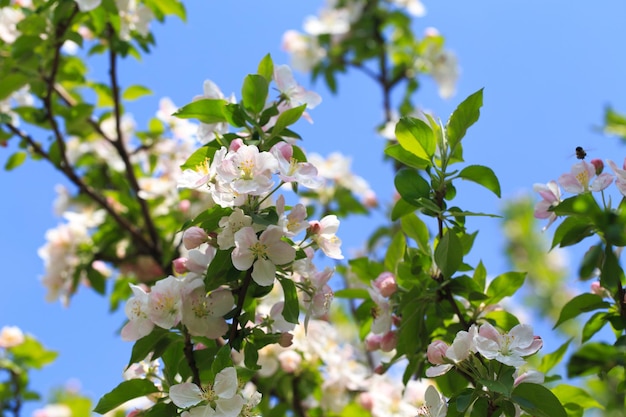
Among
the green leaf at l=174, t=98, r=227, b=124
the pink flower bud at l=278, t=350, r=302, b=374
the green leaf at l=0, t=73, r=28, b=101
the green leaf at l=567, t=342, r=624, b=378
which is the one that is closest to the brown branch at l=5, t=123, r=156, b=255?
the green leaf at l=0, t=73, r=28, b=101

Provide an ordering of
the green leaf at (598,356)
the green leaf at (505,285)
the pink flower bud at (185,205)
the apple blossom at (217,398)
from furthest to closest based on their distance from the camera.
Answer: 1. the pink flower bud at (185,205)
2. the green leaf at (505,285)
3. the green leaf at (598,356)
4. the apple blossom at (217,398)

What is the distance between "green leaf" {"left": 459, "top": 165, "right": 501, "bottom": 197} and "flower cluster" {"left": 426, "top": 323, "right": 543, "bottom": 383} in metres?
0.31

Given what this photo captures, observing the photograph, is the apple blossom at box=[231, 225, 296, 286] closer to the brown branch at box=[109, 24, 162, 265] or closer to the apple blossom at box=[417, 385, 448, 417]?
the apple blossom at box=[417, 385, 448, 417]

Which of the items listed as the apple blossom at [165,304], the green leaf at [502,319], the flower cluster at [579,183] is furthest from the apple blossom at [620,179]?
the apple blossom at [165,304]

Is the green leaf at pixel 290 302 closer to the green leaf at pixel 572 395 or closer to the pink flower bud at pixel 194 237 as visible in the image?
the pink flower bud at pixel 194 237

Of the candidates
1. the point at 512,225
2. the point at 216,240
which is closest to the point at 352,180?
the point at 216,240

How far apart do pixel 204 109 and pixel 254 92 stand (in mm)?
113

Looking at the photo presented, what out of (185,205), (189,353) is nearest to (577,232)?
(189,353)

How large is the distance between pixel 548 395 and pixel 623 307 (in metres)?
0.41

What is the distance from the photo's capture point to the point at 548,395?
1233mm

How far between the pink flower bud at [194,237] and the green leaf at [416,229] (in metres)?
0.50

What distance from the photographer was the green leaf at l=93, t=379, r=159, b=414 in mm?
1397

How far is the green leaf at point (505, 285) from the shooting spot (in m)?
1.62

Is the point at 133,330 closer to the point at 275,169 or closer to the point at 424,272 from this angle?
the point at 275,169
